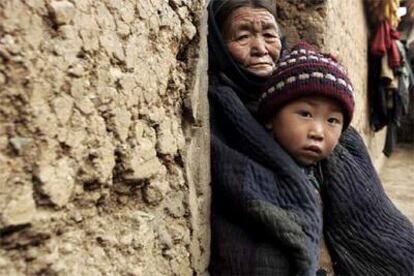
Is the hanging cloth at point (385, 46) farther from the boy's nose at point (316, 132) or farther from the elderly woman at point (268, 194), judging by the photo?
the boy's nose at point (316, 132)

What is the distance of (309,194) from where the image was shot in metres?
1.21

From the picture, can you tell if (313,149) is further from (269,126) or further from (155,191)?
(155,191)

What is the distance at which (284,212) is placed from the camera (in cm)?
115

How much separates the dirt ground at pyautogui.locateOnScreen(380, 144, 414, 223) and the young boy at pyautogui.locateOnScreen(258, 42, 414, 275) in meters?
2.87

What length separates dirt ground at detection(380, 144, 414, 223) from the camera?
15.5ft

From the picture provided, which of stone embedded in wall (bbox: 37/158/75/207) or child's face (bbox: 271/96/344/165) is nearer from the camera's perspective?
stone embedded in wall (bbox: 37/158/75/207)

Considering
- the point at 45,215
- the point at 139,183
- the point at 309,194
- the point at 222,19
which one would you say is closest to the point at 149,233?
the point at 139,183

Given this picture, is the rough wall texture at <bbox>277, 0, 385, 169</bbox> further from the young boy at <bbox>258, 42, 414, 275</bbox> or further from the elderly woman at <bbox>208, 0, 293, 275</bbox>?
the young boy at <bbox>258, 42, 414, 275</bbox>

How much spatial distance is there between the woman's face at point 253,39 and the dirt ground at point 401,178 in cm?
299

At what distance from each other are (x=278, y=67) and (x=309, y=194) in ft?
1.17

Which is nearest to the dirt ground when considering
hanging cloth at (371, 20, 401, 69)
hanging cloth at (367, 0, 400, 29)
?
hanging cloth at (371, 20, 401, 69)

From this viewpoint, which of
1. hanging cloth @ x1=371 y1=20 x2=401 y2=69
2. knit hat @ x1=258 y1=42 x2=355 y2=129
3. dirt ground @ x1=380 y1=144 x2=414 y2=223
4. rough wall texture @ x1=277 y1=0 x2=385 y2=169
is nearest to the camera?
knit hat @ x1=258 y1=42 x2=355 y2=129

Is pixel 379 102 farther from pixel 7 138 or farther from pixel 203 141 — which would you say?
pixel 7 138

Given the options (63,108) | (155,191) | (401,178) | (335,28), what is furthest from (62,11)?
(401,178)
